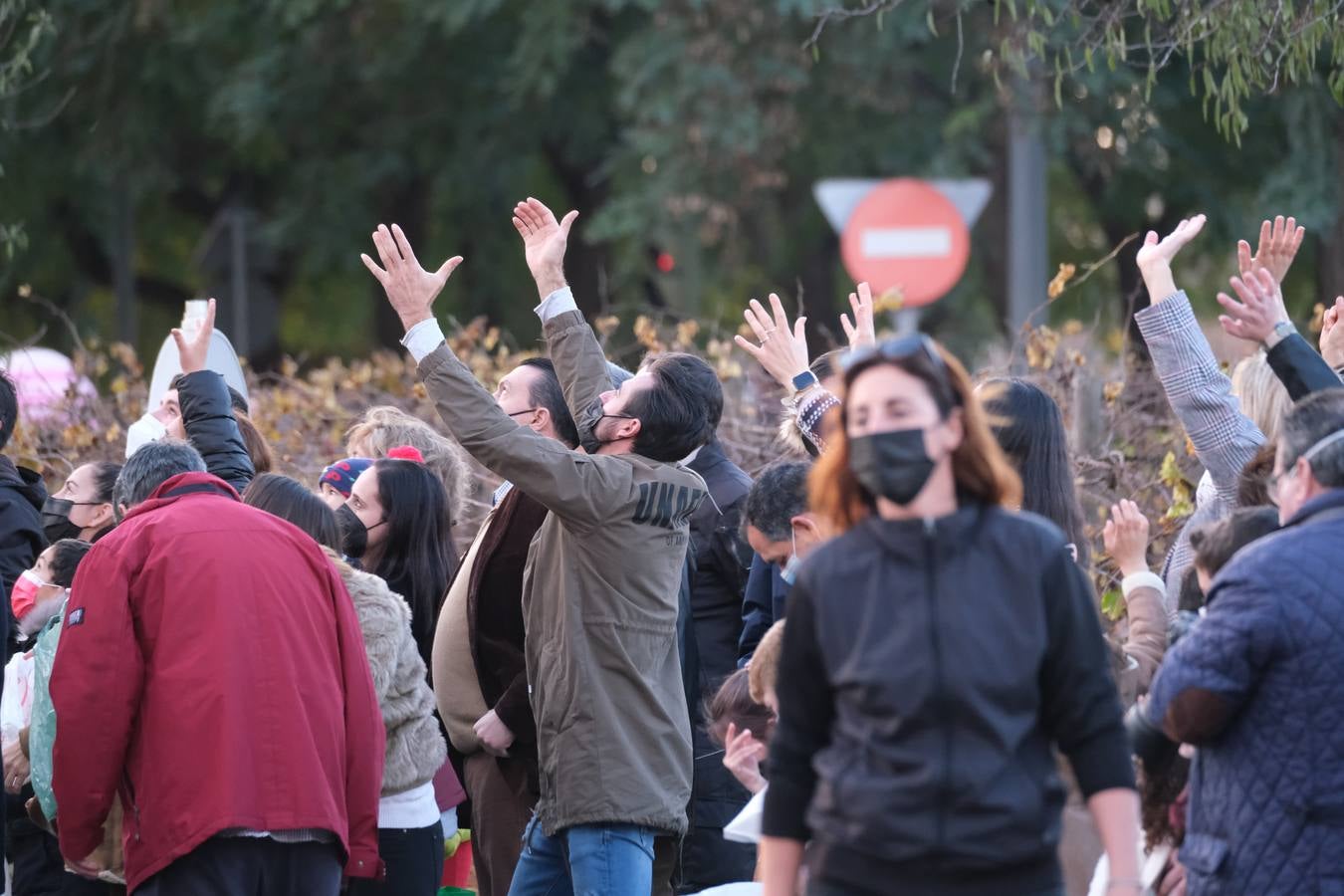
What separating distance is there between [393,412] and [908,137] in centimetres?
970

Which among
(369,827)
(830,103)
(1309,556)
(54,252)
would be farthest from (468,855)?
(54,252)

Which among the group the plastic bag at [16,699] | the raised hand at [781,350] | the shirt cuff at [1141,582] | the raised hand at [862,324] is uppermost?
the raised hand at [862,324]

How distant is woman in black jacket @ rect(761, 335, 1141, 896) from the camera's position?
303 centimetres

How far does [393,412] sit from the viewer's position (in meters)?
6.66

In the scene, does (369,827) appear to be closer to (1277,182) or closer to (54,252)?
(1277,182)

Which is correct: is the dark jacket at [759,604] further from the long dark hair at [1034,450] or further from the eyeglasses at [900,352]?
the eyeglasses at [900,352]

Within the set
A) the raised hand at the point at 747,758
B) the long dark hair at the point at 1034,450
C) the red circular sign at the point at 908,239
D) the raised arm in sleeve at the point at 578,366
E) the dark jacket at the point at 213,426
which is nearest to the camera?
the raised hand at the point at 747,758

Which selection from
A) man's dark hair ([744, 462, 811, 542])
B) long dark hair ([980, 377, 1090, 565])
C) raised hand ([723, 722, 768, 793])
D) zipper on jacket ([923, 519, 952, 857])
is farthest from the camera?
man's dark hair ([744, 462, 811, 542])

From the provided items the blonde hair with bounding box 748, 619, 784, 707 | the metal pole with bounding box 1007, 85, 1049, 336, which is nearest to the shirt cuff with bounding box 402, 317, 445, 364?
the blonde hair with bounding box 748, 619, 784, 707

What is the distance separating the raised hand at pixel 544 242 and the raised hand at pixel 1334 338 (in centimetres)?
206

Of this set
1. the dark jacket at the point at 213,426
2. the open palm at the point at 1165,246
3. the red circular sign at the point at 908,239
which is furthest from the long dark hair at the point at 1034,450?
the red circular sign at the point at 908,239

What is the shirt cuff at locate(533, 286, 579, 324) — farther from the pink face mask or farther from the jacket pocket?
the jacket pocket

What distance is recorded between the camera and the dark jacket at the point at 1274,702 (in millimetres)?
3400

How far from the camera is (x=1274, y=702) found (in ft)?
11.3
